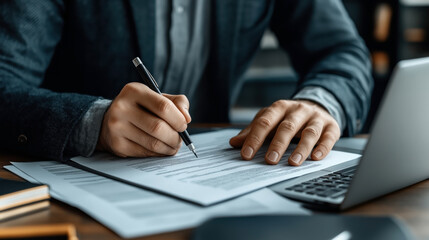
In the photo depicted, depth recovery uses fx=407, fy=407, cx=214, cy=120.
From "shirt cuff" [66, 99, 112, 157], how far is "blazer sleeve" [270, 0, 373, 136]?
1.48 feet

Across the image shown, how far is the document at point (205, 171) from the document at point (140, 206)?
0.05 ft

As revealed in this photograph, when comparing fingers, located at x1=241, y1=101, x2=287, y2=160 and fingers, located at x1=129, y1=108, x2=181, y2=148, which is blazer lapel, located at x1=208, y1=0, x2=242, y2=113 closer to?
fingers, located at x1=241, y1=101, x2=287, y2=160

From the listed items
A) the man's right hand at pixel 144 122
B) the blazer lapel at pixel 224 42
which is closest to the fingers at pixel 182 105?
the man's right hand at pixel 144 122

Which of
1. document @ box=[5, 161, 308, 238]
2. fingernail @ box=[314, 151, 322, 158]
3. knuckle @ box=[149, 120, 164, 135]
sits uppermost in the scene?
knuckle @ box=[149, 120, 164, 135]

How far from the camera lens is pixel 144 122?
1.99 feet

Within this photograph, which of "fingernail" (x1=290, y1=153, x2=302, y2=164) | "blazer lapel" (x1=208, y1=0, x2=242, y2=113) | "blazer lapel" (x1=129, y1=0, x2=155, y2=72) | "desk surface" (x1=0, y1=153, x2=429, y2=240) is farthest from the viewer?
"blazer lapel" (x1=208, y1=0, x2=242, y2=113)

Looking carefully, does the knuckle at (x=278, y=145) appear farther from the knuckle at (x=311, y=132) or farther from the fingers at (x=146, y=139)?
the fingers at (x=146, y=139)

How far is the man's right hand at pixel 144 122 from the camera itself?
0.60 metres

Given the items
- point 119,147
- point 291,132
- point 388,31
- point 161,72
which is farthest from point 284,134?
point 388,31

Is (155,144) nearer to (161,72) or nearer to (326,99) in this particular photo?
(326,99)

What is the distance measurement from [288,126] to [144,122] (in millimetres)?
229

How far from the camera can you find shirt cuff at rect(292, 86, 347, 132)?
2.59ft

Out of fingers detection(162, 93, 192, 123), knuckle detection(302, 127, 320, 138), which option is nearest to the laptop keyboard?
knuckle detection(302, 127, 320, 138)

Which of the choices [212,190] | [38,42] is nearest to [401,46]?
[38,42]
